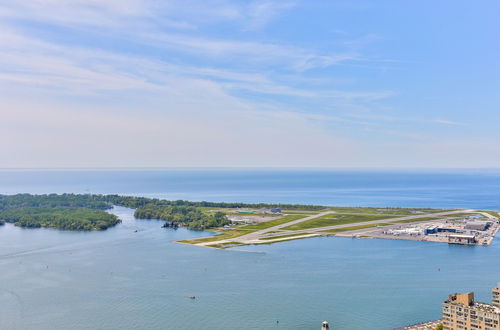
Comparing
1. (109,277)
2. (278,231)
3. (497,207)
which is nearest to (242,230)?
(278,231)

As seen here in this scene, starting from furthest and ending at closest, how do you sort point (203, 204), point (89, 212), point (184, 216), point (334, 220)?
point (203, 204)
point (89, 212)
point (184, 216)
point (334, 220)

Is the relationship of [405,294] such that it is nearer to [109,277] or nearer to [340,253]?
[340,253]

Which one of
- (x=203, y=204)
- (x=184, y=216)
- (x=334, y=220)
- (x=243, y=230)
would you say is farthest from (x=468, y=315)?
(x=203, y=204)

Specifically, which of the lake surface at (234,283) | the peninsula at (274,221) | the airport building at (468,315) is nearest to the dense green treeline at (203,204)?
the peninsula at (274,221)

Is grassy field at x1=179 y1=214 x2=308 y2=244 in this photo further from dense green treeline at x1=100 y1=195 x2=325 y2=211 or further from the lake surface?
dense green treeline at x1=100 y1=195 x2=325 y2=211

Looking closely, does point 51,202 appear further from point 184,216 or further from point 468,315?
point 468,315

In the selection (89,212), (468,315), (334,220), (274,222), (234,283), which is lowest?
(234,283)
